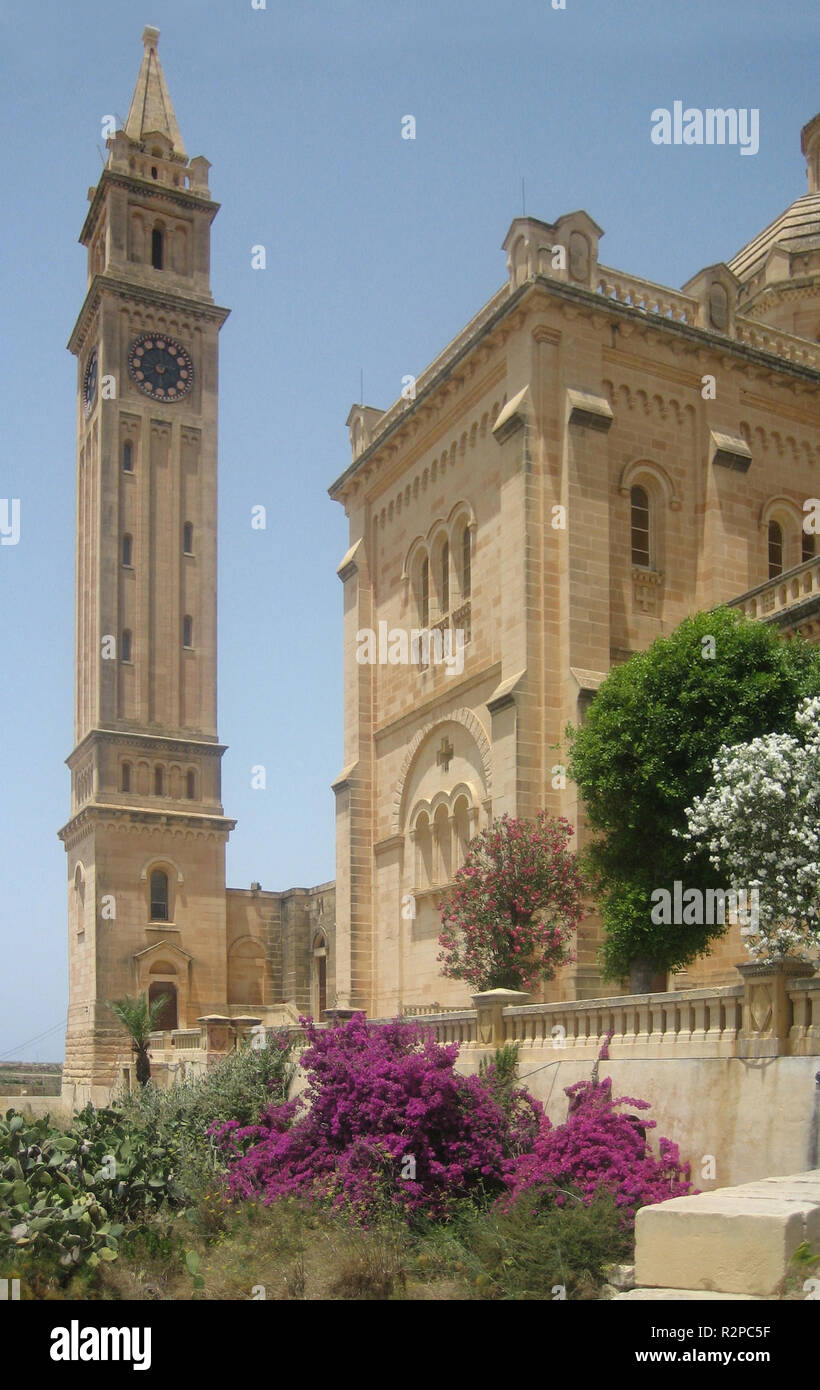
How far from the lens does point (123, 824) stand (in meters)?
51.0

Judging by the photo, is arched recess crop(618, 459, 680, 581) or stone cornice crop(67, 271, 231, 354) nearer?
arched recess crop(618, 459, 680, 581)

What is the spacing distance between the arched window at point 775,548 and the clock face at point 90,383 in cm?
3556

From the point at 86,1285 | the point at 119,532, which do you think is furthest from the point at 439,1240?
the point at 119,532

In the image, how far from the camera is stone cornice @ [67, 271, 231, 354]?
184ft

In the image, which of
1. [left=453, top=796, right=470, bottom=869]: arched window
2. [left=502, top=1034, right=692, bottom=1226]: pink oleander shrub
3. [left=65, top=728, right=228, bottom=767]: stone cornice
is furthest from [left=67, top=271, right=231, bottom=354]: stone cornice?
[left=502, top=1034, right=692, bottom=1226]: pink oleander shrub

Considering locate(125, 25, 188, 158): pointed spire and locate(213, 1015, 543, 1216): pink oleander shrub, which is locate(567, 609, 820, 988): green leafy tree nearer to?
locate(213, 1015, 543, 1216): pink oleander shrub

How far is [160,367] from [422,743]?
33.2 metres

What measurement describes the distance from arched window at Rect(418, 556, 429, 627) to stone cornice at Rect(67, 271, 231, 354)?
103ft

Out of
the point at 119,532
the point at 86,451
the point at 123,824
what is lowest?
the point at 123,824

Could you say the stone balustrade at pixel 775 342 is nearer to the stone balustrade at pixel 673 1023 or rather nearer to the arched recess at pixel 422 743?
the arched recess at pixel 422 743

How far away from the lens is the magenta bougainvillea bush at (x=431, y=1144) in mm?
13523

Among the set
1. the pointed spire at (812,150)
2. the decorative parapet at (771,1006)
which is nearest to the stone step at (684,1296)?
the decorative parapet at (771,1006)
